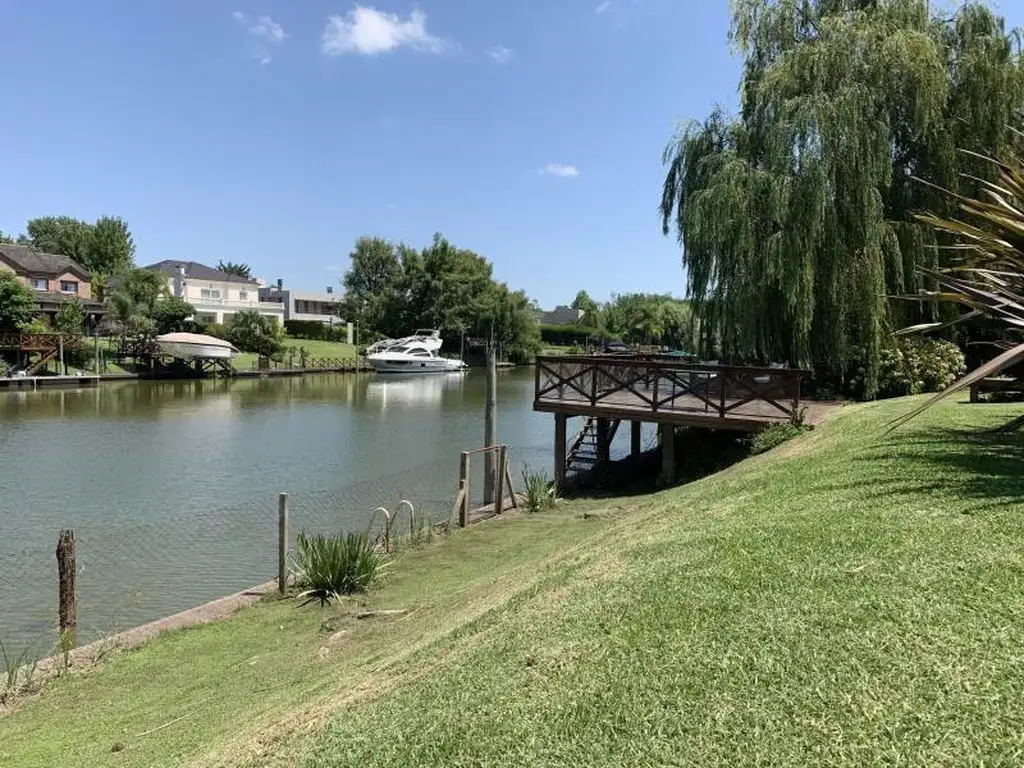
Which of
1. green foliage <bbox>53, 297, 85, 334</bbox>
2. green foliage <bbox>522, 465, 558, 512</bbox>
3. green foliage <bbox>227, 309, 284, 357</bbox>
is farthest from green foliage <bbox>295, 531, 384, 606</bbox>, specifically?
green foliage <bbox>227, 309, 284, 357</bbox>

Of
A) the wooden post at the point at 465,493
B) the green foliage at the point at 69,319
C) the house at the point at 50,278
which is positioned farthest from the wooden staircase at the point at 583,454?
the house at the point at 50,278

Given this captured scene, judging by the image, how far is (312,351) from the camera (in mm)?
64438

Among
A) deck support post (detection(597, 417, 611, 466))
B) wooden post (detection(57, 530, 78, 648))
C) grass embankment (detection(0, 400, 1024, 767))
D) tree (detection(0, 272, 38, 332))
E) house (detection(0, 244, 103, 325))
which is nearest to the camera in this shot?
grass embankment (detection(0, 400, 1024, 767))

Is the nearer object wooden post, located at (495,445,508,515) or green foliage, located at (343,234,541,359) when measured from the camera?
wooden post, located at (495,445,508,515)

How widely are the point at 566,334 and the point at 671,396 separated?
240 ft

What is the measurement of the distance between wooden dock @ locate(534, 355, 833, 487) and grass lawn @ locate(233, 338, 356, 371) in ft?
135

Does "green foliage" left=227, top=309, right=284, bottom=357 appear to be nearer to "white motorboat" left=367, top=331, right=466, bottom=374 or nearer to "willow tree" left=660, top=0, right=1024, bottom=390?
"white motorboat" left=367, top=331, right=466, bottom=374

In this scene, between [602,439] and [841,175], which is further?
[602,439]

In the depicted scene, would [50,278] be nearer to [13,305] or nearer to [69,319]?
[69,319]

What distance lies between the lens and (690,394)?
1501cm

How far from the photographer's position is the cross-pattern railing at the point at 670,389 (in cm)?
1371

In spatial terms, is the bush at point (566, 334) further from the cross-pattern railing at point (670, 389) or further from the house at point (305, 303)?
the cross-pattern railing at point (670, 389)

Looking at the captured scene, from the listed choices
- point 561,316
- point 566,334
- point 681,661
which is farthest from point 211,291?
point 681,661

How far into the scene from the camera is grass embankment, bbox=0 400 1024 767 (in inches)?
112
